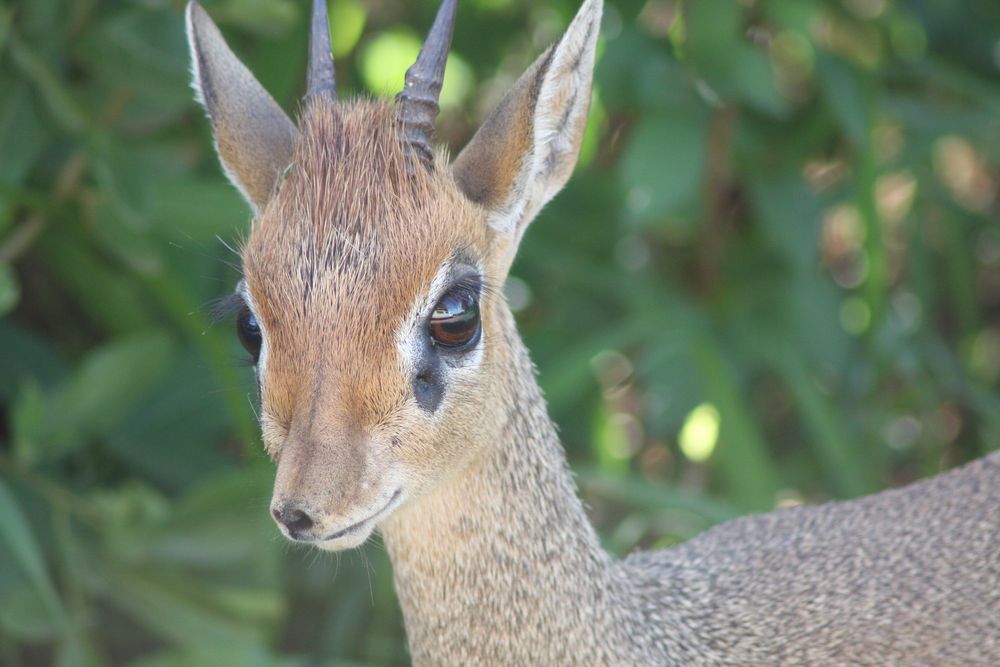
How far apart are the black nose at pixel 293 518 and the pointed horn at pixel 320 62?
2.28ft

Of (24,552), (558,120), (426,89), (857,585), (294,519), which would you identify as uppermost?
(426,89)

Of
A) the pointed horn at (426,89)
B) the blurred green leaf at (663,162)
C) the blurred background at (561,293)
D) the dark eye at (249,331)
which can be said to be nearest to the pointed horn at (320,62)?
the pointed horn at (426,89)

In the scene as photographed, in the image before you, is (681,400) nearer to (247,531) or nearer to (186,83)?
(247,531)

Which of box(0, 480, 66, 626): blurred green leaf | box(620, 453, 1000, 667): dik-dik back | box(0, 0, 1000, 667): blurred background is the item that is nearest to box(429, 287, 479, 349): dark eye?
box(620, 453, 1000, 667): dik-dik back

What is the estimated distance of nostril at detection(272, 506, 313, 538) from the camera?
1784 mm

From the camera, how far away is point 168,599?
128 inches

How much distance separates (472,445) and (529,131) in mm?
492

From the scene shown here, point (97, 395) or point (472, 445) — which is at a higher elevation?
point (472, 445)

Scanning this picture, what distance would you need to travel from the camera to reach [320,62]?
2119 millimetres

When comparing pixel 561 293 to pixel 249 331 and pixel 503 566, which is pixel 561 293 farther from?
pixel 249 331

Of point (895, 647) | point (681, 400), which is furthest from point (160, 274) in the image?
point (895, 647)

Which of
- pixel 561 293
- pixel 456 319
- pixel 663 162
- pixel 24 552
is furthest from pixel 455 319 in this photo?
pixel 561 293

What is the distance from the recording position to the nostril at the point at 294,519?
1784mm

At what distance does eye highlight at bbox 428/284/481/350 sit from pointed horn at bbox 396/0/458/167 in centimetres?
24
